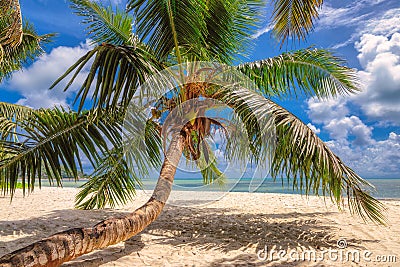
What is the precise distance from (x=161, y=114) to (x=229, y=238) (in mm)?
2120

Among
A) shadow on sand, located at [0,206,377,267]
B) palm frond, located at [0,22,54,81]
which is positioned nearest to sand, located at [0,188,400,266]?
shadow on sand, located at [0,206,377,267]

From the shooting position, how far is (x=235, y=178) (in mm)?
5188

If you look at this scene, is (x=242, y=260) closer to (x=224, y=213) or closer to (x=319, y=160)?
(x=319, y=160)

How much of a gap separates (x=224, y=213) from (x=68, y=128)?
157 inches

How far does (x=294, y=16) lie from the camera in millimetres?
5844

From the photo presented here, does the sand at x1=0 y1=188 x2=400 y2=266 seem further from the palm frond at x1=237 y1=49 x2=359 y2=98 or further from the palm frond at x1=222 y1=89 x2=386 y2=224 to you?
the palm frond at x1=237 y1=49 x2=359 y2=98

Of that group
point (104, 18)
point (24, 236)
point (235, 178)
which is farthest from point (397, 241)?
point (104, 18)

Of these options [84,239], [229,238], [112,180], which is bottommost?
[229,238]

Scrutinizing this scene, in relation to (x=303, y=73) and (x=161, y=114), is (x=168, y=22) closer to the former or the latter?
(x=161, y=114)

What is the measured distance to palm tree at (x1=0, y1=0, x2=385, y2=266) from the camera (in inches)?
153

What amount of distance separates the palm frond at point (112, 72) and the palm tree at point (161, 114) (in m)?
0.01

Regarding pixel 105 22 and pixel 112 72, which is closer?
pixel 112 72

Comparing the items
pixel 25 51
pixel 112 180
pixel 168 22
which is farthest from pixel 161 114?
pixel 25 51
